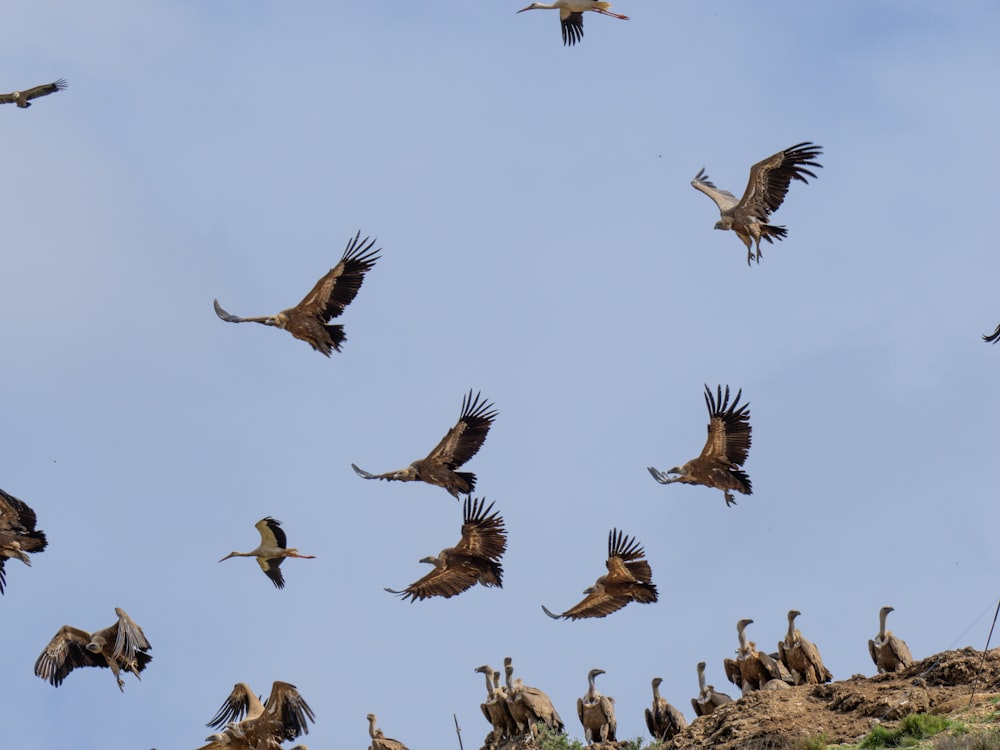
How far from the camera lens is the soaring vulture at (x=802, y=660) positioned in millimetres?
25047

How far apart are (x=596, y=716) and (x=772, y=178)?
7.21 metres

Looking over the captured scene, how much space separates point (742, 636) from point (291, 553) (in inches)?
240

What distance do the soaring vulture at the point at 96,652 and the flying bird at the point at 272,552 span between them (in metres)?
2.19

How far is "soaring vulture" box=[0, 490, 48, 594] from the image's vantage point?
84.0ft

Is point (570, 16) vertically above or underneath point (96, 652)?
above

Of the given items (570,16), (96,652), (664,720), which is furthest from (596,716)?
(570,16)

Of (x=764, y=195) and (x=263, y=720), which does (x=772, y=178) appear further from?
(x=263, y=720)

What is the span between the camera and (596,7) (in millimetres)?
26734

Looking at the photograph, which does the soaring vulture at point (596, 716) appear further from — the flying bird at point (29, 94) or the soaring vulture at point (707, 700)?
the flying bird at point (29, 94)

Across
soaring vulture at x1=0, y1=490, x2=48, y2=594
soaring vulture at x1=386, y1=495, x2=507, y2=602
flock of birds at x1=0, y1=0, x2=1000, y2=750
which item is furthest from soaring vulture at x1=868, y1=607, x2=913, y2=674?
soaring vulture at x1=0, y1=490, x2=48, y2=594

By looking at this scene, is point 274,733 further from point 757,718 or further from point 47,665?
point 757,718

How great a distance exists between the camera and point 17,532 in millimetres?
25797

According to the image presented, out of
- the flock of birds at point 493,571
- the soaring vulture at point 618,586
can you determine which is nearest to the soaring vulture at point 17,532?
the flock of birds at point 493,571

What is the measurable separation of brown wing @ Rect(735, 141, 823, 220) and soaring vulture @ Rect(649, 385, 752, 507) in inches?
96.2
